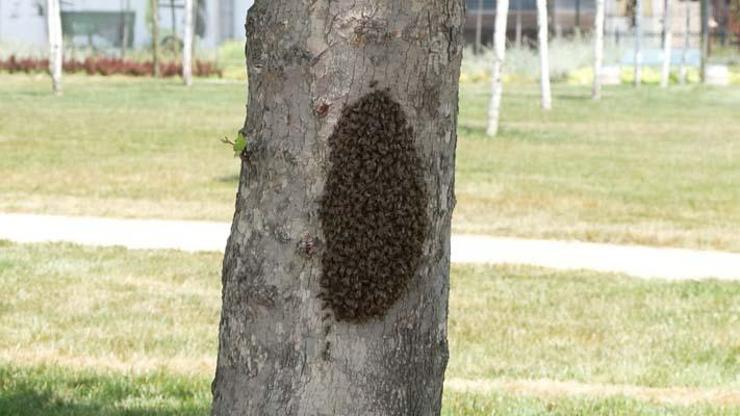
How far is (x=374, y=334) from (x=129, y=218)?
10.5 m

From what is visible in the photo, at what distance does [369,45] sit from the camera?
3.83m

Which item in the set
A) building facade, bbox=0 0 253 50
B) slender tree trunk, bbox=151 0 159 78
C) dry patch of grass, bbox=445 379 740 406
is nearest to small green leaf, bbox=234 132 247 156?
dry patch of grass, bbox=445 379 740 406

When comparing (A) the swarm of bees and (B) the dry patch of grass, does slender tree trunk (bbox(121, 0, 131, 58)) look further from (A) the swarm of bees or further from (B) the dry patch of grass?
(A) the swarm of bees

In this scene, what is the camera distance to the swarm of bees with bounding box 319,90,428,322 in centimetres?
384

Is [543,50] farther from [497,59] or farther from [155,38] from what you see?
[155,38]

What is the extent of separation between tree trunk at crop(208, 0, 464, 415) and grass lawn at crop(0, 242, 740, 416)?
8.60 feet

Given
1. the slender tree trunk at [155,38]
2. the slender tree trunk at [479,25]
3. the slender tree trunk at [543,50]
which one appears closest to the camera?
the slender tree trunk at [543,50]

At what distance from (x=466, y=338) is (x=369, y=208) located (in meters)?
4.89

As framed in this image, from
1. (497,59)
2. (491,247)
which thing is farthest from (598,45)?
(491,247)

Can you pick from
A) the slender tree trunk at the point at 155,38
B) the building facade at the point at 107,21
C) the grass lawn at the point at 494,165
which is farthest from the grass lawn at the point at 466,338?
the building facade at the point at 107,21

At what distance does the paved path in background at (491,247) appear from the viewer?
38.3 ft

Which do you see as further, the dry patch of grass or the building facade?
the building facade

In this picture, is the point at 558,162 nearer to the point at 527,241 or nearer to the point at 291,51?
the point at 527,241

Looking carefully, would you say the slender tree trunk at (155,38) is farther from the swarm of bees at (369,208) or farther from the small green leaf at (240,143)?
the swarm of bees at (369,208)
